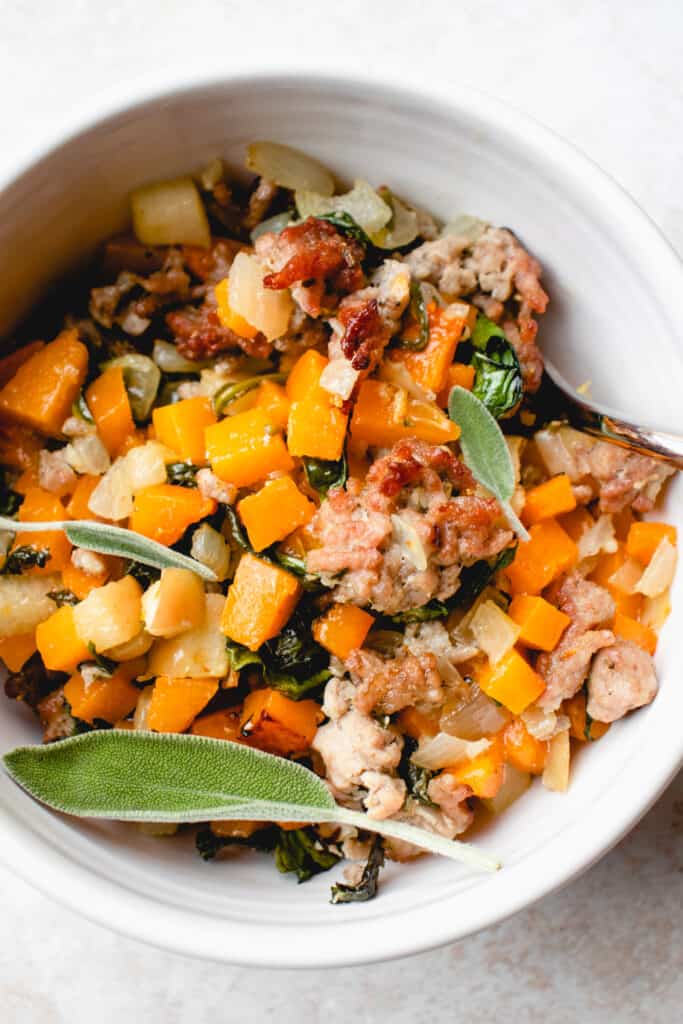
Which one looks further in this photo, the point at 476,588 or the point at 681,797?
the point at 681,797

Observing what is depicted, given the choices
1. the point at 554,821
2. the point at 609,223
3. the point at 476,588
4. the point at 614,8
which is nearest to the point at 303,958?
the point at 554,821

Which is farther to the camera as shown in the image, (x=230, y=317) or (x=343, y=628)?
(x=230, y=317)

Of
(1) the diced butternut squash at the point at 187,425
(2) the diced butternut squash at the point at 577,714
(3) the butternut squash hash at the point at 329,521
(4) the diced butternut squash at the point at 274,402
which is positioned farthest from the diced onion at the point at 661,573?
(1) the diced butternut squash at the point at 187,425

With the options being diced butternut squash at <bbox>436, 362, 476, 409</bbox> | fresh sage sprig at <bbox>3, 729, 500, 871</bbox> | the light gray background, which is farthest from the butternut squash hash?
the light gray background

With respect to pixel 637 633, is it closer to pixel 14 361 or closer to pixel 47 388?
pixel 47 388

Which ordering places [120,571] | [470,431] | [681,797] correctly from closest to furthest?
[470,431] → [120,571] → [681,797]

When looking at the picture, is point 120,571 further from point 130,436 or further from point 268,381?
point 268,381

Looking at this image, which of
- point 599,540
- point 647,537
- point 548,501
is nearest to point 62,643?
point 548,501
